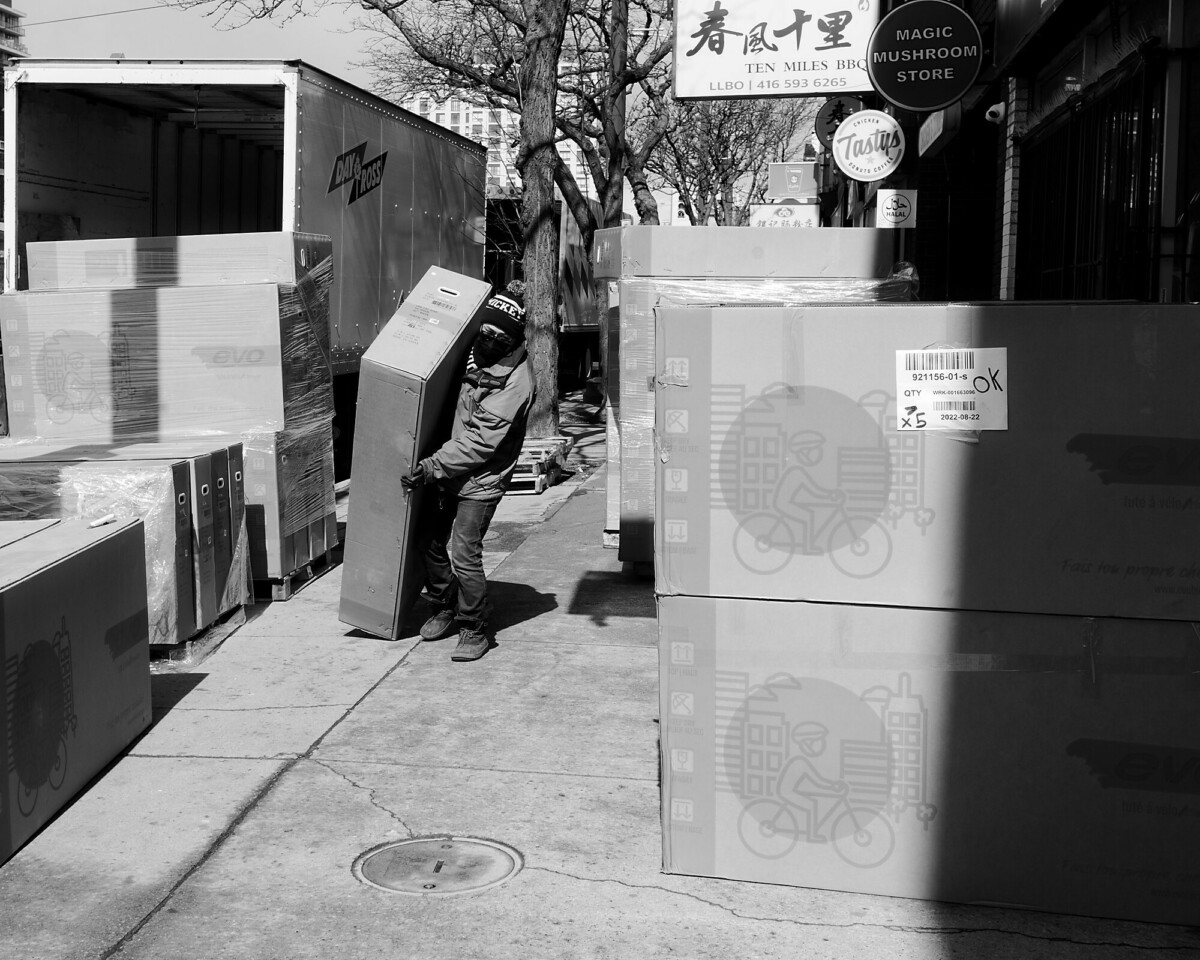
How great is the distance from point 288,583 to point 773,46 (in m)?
5.67

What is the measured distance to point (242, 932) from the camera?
3.55 metres

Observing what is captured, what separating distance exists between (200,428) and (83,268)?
1.28 m

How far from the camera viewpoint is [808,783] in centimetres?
369

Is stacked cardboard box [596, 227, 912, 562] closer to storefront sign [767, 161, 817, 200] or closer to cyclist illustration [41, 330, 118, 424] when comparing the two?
cyclist illustration [41, 330, 118, 424]

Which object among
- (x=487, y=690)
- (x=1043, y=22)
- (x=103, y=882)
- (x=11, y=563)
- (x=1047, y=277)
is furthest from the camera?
(x=1047, y=277)

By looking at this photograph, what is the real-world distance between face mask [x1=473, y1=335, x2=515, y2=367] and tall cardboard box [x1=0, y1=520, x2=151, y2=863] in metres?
1.86

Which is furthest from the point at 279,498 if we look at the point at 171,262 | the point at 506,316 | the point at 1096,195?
the point at 1096,195

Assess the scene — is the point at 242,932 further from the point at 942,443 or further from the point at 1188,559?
the point at 1188,559

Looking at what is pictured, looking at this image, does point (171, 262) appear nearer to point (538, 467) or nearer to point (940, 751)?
point (538, 467)

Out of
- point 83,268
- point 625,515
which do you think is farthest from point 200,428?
point 625,515

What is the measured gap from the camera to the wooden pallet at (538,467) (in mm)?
11953

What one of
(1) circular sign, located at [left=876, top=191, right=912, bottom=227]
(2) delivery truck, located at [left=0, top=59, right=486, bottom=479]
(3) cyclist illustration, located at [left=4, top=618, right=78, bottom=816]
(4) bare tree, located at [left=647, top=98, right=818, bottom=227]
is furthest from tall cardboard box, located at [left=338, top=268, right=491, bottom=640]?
(4) bare tree, located at [left=647, top=98, right=818, bottom=227]

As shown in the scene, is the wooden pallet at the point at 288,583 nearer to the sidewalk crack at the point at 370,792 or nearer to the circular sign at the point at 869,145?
the sidewalk crack at the point at 370,792

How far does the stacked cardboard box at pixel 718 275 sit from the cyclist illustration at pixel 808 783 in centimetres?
404
